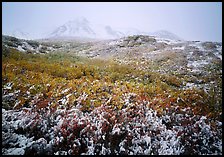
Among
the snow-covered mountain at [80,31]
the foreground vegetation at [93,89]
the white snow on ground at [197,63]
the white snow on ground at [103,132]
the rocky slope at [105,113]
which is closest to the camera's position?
the white snow on ground at [103,132]

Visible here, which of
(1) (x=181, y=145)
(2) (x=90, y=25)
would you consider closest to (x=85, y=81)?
(1) (x=181, y=145)

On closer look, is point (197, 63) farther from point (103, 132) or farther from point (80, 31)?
point (80, 31)

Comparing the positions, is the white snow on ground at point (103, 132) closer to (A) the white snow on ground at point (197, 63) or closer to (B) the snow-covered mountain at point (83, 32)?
(A) the white snow on ground at point (197, 63)

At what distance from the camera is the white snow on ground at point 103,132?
7.39 m

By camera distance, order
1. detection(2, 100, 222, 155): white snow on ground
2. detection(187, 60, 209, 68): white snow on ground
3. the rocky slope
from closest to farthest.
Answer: detection(2, 100, 222, 155): white snow on ground < the rocky slope < detection(187, 60, 209, 68): white snow on ground

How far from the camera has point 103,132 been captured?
7.99m

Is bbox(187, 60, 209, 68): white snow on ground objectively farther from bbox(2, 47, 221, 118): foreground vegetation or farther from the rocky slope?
bbox(2, 47, 221, 118): foreground vegetation

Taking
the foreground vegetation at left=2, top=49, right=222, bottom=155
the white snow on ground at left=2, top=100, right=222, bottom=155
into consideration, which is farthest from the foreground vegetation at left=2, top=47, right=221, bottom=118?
the white snow on ground at left=2, top=100, right=222, bottom=155

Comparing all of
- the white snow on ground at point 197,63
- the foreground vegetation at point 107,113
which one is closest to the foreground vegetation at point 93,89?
the foreground vegetation at point 107,113

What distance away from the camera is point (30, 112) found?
8.74 meters

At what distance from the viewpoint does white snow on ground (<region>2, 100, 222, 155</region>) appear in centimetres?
739

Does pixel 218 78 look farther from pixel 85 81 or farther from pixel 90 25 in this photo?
pixel 90 25

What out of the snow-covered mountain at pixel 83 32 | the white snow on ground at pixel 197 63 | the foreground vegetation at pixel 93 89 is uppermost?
the snow-covered mountain at pixel 83 32

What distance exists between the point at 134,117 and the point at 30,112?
510cm
